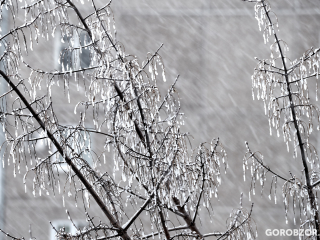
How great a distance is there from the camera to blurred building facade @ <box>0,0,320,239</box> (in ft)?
20.4

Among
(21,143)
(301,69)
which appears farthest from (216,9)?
(21,143)

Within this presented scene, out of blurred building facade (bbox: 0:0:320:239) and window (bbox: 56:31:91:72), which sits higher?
blurred building facade (bbox: 0:0:320:239)

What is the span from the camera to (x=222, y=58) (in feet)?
20.7

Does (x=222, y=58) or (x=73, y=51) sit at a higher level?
(x=222, y=58)

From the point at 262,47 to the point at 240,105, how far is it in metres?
0.89

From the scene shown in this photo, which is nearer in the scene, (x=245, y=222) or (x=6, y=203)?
(x=245, y=222)

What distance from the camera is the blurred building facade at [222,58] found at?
621cm

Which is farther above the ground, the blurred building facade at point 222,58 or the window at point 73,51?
the blurred building facade at point 222,58

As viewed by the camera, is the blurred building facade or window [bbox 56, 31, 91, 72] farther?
the blurred building facade

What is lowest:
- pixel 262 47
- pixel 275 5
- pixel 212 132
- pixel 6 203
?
pixel 6 203

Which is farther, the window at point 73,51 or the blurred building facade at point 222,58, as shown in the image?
the blurred building facade at point 222,58

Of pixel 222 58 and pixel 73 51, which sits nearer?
pixel 73 51

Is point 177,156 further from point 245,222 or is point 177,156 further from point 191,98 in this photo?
point 191,98

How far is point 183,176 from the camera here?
2.19m
